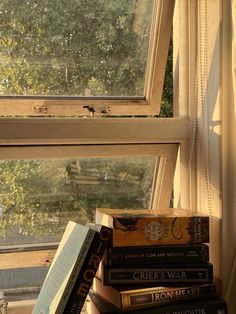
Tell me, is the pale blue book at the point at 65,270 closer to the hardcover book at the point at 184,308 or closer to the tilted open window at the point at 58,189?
the hardcover book at the point at 184,308

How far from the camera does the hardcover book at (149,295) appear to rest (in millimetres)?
1342

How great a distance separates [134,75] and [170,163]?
340mm

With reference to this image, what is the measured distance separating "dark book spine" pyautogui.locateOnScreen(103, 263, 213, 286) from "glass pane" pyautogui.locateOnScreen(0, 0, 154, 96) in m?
0.64

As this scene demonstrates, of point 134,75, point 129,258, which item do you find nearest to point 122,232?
point 129,258

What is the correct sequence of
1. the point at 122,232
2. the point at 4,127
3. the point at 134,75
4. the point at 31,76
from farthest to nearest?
the point at 134,75
the point at 31,76
the point at 4,127
the point at 122,232

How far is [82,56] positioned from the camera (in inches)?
64.9

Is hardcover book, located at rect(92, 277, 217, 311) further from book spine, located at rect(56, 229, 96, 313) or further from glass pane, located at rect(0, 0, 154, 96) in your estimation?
glass pane, located at rect(0, 0, 154, 96)

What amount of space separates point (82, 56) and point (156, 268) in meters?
0.73

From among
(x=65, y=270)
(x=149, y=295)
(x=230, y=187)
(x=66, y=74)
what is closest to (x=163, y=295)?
(x=149, y=295)

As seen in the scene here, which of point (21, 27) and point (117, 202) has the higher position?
point (21, 27)

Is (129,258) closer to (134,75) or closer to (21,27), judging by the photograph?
(134,75)

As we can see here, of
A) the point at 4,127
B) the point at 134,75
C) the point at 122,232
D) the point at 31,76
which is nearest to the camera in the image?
the point at 122,232

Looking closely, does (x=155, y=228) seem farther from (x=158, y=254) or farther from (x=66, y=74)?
(x=66, y=74)

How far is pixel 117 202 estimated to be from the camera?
178 cm
